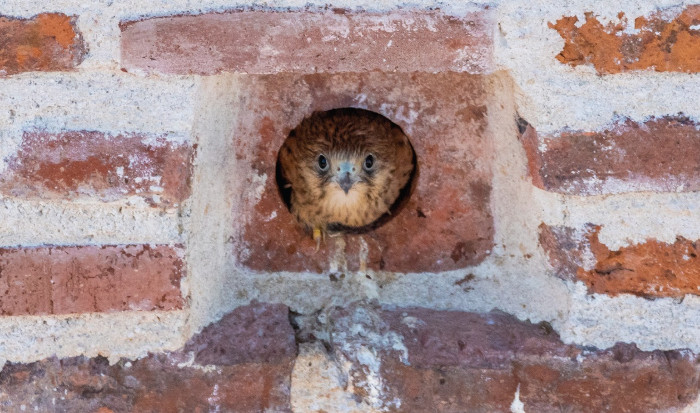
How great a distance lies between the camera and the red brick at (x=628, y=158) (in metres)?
1.25

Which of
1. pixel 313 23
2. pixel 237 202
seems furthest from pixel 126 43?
pixel 237 202

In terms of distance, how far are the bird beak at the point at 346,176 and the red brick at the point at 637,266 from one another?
1.38 meters

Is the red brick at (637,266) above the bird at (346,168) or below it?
below

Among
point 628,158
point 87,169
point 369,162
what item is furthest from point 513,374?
point 369,162

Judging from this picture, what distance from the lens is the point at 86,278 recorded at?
4.14ft

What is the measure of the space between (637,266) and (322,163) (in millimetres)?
1687

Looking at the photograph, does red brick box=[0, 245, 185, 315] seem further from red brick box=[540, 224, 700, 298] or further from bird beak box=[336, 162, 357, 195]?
A: bird beak box=[336, 162, 357, 195]

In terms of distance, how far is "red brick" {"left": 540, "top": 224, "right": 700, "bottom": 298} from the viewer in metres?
1.27

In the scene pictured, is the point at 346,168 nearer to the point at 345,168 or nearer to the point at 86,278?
the point at 345,168

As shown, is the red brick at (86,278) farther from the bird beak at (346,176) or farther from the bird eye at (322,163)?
the bird eye at (322,163)

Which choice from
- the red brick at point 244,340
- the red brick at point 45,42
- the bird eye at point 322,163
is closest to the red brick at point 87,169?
the red brick at point 45,42

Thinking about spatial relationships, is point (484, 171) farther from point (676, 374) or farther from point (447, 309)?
point (676, 374)

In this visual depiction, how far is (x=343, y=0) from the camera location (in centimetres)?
125

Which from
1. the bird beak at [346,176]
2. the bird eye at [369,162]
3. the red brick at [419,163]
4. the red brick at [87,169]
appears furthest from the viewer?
the bird eye at [369,162]
